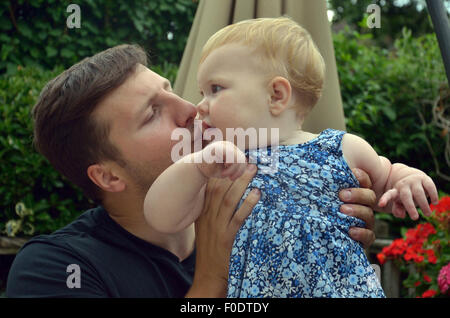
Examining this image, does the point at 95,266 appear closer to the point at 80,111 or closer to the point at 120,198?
the point at 120,198

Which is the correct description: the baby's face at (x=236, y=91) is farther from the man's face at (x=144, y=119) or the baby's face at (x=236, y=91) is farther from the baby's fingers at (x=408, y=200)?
the baby's fingers at (x=408, y=200)

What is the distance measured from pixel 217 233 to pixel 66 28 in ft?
10.2

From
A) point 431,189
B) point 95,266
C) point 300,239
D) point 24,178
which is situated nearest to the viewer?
point 300,239

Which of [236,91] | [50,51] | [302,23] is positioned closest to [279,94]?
[236,91]

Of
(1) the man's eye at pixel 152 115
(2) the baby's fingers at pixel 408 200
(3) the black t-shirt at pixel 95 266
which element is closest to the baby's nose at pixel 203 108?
(1) the man's eye at pixel 152 115

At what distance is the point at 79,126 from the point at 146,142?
25cm

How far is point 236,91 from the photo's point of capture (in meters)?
Result: 1.43

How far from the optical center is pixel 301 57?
58.9 inches

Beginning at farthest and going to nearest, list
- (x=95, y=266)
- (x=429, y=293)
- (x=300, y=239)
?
(x=429, y=293), (x=95, y=266), (x=300, y=239)

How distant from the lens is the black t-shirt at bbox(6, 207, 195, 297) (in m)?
1.49

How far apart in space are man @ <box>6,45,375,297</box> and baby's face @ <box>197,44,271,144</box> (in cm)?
16

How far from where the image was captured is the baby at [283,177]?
1303 millimetres

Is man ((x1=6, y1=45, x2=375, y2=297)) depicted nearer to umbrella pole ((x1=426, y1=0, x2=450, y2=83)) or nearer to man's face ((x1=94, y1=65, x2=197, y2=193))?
man's face ((x1=94, y1=65, x2=197, y2=193))
